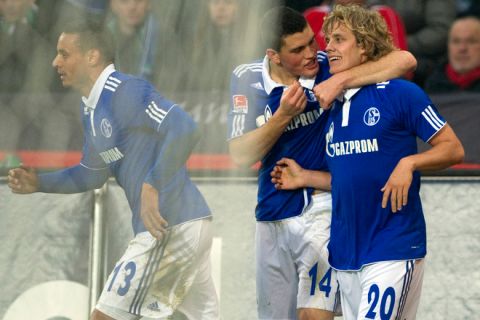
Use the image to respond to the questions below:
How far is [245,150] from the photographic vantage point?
5.19 metres

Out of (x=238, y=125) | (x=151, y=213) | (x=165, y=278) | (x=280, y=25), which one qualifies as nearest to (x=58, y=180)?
(x=151, y=213)

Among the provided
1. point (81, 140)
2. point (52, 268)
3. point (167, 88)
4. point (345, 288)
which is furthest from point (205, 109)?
point (345, 288)

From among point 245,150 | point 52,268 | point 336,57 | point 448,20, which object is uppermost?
point 448,20

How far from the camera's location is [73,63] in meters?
5.52

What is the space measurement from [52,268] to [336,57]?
1982 mm

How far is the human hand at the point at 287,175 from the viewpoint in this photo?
5156 millimetres

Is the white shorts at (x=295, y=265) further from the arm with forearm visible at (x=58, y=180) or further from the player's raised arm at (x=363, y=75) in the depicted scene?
the arm with forearm visible at (x=58, y=180)

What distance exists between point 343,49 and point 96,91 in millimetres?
1231

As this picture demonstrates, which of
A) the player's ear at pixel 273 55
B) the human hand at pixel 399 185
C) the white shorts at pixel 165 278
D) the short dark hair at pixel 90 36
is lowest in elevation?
the white shorts at pixel 165 278

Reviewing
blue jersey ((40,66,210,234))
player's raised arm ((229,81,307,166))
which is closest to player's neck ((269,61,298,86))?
player's raised arm ((229,81,307,166))

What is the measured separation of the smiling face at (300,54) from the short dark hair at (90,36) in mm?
854

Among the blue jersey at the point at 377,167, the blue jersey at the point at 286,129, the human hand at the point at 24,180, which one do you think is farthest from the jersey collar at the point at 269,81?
the human hand at the point at 24,180

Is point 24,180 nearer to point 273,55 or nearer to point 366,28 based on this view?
point 273,55

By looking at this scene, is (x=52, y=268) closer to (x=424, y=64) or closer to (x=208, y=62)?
(x=208, y=62)
